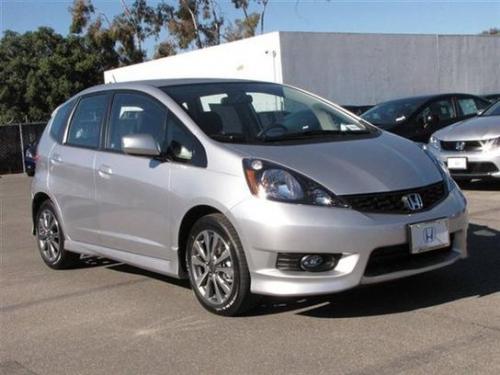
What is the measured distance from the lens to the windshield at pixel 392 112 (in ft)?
40.6

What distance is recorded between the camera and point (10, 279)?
6.57m

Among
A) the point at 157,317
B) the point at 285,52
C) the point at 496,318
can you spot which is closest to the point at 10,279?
the point at 157,317

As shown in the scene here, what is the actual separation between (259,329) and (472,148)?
6.14 m

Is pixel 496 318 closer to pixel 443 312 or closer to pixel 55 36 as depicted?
pixel 443 312

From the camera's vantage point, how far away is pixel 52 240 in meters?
6.79

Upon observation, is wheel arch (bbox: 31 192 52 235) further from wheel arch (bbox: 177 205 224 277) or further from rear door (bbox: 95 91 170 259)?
wheel arch (bbox: 177 205 224 277)

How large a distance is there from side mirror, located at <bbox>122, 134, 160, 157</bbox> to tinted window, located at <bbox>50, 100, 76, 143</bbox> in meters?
1.68

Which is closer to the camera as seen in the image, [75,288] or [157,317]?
[157,317]

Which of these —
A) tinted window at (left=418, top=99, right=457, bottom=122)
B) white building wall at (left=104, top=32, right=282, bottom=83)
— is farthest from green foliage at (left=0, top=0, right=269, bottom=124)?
tinted window at (left=418, top=99, right=457, bottom=122)

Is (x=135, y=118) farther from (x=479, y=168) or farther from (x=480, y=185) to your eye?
(x=480, y=185)

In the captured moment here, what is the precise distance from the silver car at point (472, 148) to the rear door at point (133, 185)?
5.05 metres

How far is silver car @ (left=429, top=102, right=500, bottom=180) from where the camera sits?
9.46m

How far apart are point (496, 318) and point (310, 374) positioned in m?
1.40

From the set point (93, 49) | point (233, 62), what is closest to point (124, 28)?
point (93, 49)
